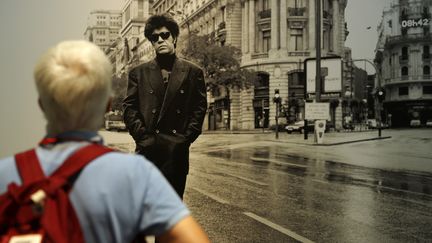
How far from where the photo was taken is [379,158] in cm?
1227

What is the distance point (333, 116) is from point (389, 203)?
489 inches

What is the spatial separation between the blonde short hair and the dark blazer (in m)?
2.07

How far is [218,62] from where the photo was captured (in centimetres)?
1185

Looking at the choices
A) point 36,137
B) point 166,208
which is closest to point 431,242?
point 36,137

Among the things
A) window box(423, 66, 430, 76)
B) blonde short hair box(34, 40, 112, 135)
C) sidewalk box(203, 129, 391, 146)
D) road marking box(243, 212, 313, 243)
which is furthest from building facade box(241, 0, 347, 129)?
blonde short hair box(34, 40, 112, 135)

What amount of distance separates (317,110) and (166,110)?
578 inches

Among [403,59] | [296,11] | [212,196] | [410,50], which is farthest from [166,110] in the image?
[296,11]

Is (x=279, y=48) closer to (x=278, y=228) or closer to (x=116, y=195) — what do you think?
(x=278, y=228)

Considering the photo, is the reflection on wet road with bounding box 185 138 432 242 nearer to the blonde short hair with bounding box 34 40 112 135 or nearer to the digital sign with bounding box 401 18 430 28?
the digital sign with bounding box 401 18 430 28

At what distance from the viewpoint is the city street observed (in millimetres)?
4871

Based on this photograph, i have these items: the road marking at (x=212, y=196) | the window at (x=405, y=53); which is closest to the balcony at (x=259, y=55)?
the window at (x=405, y=53)

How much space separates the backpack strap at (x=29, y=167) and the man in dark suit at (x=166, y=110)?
2103 mm

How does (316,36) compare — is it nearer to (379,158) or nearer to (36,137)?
(379,158)

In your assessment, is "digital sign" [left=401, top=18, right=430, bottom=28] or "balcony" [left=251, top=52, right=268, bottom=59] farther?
"balcony" [left=251, top=52, right=268, bottom=59]
